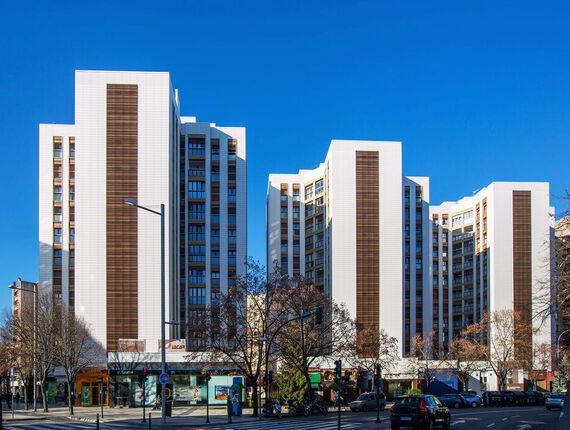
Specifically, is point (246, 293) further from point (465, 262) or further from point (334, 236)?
point (465, 262)

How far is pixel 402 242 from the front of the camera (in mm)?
74562

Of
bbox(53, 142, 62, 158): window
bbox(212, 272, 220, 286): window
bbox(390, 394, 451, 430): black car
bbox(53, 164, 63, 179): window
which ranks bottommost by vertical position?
bbox(390, 394, 451, 430): black car

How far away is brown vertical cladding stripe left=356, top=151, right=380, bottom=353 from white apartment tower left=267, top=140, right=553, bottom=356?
0.12m

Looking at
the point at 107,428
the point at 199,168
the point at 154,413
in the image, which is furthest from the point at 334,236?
the point at 107,428

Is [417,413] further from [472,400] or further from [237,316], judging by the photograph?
[472,400]

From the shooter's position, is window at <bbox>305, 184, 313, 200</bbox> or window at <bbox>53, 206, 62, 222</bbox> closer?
window at <bbox>53, 206, 62, 222</bbox>

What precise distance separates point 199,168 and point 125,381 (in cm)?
3540

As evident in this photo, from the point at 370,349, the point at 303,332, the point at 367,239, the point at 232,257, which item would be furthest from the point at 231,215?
the point at 303,332

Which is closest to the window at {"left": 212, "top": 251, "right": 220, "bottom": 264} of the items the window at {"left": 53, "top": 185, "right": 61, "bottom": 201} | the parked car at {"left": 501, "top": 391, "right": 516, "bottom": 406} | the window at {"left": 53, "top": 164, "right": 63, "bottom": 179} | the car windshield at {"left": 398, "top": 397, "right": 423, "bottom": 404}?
the window at {"left": 53, "top": 185, "right": 61, "bottom": 201}

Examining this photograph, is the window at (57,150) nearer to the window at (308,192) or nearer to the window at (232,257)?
the window at (232,257)

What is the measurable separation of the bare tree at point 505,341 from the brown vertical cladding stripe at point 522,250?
A: 32.6ft

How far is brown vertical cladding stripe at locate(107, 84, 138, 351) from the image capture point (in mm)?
62031

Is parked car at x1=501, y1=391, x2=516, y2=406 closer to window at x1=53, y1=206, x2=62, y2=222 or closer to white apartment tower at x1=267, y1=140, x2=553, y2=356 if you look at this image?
white apartment tower at x1=267, y1=140, x2=553, y2=356

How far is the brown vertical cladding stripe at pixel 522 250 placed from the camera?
8212 centimetres
